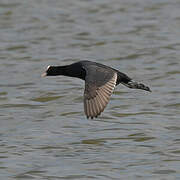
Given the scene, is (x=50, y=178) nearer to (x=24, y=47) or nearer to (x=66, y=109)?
(x=66, y=109)

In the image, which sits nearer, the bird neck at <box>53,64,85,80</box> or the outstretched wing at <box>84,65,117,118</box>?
the outstretched wing at <box>84,65,117,118</box>

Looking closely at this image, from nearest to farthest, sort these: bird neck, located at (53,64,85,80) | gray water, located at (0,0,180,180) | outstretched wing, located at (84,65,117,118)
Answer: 1. outstretched wing, located at (84,65,117,118)
2. gray water, located at (0,0,180,180)
3. bird neck, located at (53,64,85,80)

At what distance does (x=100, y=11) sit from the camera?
1964cm

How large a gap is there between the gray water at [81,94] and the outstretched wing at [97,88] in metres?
0.68

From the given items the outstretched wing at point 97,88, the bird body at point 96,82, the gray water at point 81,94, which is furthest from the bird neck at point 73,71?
the gray water at point 81,94

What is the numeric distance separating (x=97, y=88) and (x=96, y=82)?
174mm

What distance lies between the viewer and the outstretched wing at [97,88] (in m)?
9.14

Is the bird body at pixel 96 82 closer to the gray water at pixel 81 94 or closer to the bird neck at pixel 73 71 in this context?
the bird neck at pixel 73 71

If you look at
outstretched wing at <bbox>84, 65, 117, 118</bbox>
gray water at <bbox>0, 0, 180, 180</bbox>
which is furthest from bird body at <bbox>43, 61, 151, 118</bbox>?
gray water at <bbox>0, 0, 180, 180</bbox>

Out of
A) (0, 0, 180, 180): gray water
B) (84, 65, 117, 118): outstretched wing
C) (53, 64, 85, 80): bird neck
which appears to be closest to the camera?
(84, 65, 117, 118): outstretched wing

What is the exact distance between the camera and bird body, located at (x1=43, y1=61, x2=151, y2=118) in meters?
9.19

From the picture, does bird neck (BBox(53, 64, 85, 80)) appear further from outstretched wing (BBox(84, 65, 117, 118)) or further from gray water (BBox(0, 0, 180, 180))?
gray water (BBox(0, 0, 180, 180))

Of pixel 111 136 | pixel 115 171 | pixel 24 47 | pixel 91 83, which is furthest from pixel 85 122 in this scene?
pixel 24 47

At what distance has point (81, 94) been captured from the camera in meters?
13.4
